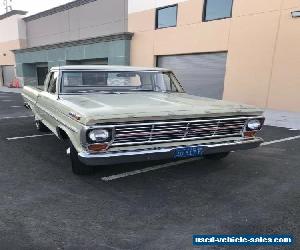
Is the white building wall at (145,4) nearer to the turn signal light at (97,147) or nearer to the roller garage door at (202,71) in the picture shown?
the roller garage door at (202,71)

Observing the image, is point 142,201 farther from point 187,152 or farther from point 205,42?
point 205,42

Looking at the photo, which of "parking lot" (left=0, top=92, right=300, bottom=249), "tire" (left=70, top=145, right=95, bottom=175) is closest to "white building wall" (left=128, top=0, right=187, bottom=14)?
"parking lot" (left=0, top=92, right=300, bottom=249)

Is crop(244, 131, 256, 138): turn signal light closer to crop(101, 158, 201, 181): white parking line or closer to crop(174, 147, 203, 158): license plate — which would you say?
crop(174, 147, 203, 158): license plate

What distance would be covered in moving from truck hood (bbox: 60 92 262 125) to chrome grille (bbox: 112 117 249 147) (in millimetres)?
95

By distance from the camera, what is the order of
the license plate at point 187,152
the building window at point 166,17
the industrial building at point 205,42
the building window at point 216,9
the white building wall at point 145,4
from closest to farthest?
the license plate at point 187,152, the industrial building at point 205,42, the building window at point 216,9, the building window at point 166,17, the white building wall at point 145,4

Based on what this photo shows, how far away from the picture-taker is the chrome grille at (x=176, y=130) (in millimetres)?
3588

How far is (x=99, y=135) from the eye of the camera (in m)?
3.47

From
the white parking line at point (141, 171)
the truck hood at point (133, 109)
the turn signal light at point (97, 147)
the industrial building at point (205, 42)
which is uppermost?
the industrial building at point (205, 42)

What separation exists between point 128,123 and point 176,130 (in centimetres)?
69

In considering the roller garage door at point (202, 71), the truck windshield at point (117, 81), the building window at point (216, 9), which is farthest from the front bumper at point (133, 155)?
the building window at point (216, 9)

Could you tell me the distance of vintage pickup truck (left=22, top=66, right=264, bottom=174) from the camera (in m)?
3.50

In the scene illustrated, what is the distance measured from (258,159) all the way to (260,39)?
832cm

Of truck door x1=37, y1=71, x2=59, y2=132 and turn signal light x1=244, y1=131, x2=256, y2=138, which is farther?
truck door x1=37, y1=71, x2=59, y2=132

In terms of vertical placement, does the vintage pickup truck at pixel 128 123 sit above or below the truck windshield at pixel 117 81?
below
